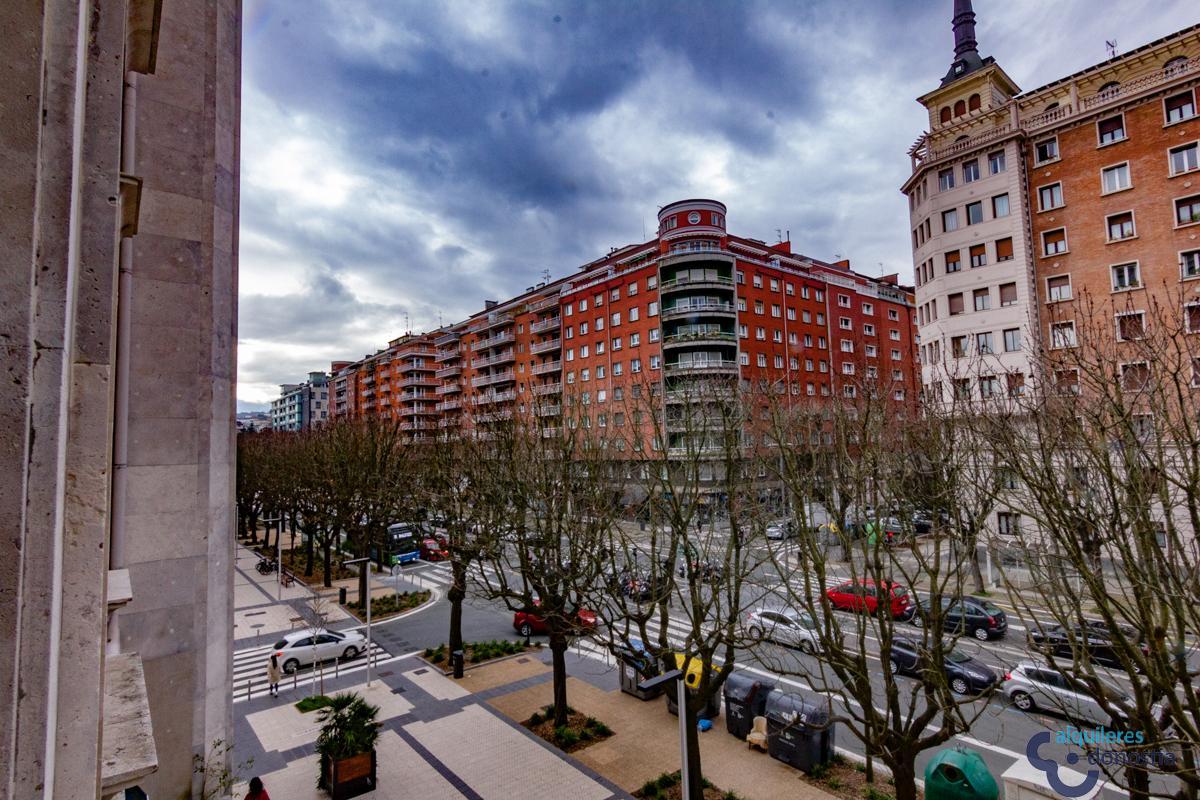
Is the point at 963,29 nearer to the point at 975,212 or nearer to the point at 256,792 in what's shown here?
the point at 975,212

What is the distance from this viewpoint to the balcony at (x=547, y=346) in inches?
2276

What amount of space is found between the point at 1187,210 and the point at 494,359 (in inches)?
2194

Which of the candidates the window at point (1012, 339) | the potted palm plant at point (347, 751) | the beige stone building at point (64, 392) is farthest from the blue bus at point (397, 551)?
the window at point (1012, 339)

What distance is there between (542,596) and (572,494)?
264 cm

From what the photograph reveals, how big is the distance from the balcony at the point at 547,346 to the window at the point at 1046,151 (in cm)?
3769

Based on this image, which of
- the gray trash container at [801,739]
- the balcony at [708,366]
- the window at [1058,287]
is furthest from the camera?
the balcony at [708,366]

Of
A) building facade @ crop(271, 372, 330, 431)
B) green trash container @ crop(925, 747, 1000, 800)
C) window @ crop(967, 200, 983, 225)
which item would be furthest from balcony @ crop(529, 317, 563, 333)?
building facade @ crop(271, 372, 330, 431)

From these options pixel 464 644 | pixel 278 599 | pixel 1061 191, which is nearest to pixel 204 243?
pixel 464 644

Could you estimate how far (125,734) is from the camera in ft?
10.7

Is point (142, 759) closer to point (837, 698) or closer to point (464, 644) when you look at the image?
point (837, 698)

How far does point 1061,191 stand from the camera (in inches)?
1121

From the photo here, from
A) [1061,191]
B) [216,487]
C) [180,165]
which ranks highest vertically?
[1061,191]

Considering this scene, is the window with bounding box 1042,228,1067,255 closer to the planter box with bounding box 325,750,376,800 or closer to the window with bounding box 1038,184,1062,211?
the window with bounding box 1038,184,1062,211

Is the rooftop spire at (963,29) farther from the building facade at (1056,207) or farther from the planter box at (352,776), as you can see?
the planter box at (352,776)
